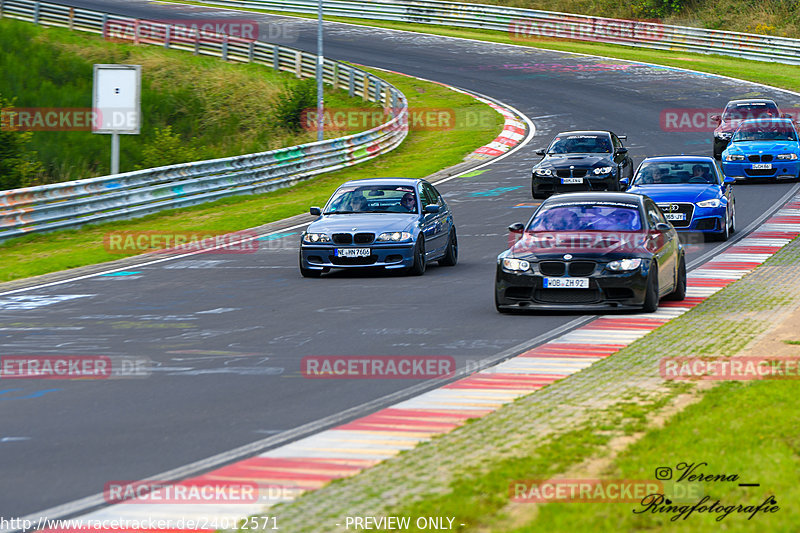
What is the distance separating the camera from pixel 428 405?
9688 mm

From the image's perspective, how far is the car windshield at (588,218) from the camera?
15.6m

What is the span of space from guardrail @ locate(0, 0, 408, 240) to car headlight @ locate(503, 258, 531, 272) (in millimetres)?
12115

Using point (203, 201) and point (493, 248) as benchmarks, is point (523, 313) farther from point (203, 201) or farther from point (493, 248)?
point (203, 201)

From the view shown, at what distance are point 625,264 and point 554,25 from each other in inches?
2209

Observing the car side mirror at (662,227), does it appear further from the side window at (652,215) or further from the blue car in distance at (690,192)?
the blue car in distance at (690,192)

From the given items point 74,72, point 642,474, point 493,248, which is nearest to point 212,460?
point 642,474

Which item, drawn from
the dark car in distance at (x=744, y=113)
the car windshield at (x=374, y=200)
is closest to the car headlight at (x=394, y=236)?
the car windshield at (x=374, y=200)

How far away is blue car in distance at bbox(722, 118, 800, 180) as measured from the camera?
31578mm

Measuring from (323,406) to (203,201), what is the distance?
2045 cm

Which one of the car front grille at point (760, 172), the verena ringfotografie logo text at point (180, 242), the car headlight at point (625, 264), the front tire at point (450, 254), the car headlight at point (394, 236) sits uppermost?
the car headlight at point (625, 264)

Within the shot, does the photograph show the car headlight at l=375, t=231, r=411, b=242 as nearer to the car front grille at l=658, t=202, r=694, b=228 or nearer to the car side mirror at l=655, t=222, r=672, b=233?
the car side mirror at l=655, t=222, r=672, b=233

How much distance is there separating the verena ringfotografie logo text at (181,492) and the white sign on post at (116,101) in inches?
802

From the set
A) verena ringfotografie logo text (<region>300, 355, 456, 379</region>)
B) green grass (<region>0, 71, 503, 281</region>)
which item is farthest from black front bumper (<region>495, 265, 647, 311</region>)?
green grass (<region>0, 71, 503, 281</region>)

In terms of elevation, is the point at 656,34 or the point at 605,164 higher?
the point at 656,34
